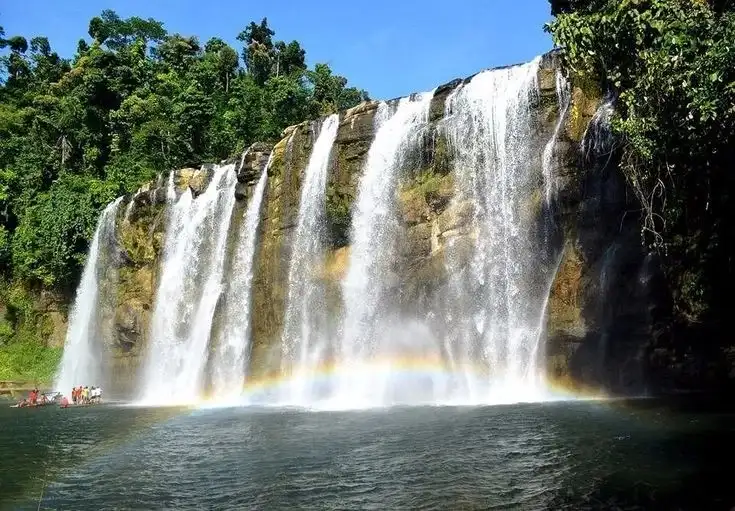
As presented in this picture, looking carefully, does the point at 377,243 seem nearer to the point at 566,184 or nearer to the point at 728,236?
the point at 566,184

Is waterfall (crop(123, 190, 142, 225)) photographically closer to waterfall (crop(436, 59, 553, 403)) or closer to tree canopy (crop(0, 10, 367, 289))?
tree canopy (crop(0, 10, 367, 289))

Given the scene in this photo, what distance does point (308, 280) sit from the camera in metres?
25.4

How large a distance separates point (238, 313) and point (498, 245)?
37.7ft

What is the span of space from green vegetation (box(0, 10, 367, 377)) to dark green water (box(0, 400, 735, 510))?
940 inches

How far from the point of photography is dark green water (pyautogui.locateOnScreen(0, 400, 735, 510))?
896 cm

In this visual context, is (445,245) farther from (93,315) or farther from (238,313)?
(93,315)

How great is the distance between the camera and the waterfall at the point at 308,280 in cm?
2452

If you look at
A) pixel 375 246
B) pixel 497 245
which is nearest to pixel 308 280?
pixel 375 246

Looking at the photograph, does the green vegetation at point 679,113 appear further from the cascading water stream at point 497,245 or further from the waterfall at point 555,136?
the cascading water stream at point 497,245

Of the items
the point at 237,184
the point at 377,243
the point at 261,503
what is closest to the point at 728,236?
the point at 261,503

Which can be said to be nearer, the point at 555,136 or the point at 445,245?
the point at 555,136

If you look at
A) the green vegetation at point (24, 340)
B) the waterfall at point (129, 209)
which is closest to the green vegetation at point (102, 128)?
the green vegetation at point (24, 340)

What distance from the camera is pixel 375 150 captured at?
25250 mm

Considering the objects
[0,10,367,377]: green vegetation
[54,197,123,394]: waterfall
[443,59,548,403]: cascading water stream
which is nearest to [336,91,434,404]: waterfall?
[443,59,548,403]: cascading water stream
